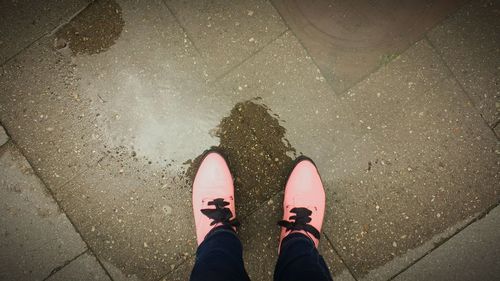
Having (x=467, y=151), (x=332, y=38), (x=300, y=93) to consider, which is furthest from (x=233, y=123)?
(x=467, y=151)

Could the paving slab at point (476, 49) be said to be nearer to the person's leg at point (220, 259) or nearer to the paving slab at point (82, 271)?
the person's leg at point (220, 259)

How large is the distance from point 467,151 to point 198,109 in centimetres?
187

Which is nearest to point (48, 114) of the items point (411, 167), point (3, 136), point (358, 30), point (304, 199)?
point (3, 136)

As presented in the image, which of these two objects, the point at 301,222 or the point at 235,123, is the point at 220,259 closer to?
the point at 301,222

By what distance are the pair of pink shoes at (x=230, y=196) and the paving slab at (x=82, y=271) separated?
2.50ft

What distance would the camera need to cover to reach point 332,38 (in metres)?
2.27

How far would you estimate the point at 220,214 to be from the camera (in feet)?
6.92

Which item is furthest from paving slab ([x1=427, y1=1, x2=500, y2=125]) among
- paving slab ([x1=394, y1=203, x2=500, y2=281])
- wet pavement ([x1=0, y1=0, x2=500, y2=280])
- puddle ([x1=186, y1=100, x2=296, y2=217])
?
puddle ([x1=186, y1=100, x2=296, y2=217])

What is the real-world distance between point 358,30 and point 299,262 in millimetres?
1572

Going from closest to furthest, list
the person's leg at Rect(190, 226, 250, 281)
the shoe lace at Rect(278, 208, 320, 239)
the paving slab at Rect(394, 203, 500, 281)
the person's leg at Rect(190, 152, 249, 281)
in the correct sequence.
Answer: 1. the person's leg at Rect(190, 226, 250, 281)
2. the person's leg at Rect(190, 152, 249, 281)
3. the shoe lace at Rect(278, 208, 320, 239)
4. the paving slab at Rect(394, 203, 500, 281)

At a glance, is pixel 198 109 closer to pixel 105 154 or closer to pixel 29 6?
pixel 105 154

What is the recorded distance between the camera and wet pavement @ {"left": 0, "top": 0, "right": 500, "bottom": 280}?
226cm

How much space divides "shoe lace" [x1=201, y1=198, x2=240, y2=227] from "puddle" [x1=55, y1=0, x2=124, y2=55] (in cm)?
131

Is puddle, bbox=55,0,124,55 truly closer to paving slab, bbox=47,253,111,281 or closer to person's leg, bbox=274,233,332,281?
paving slab, bbox=47,253,111,281
